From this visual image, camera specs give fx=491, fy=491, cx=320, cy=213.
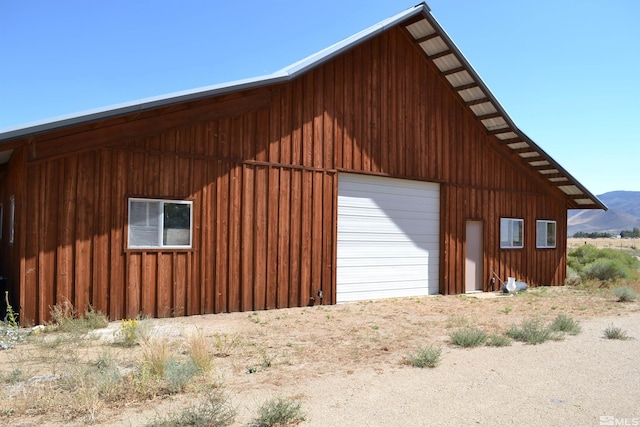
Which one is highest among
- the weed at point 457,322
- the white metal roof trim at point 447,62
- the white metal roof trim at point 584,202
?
the white metal roof trim at point 447,62

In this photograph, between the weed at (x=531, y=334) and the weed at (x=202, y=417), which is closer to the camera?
the weed at (x=202, y=417)

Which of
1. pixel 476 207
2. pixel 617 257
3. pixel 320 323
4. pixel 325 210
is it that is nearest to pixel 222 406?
pixel 320 323

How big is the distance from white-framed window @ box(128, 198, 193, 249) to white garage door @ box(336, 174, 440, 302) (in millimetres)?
4559

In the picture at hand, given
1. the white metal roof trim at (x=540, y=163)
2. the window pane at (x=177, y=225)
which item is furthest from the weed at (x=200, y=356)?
the white metal roof trim at (x=540, y=163)

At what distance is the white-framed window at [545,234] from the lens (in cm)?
1994

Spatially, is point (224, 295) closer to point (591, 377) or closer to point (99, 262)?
point (99, 262)

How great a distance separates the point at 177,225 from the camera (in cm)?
1082

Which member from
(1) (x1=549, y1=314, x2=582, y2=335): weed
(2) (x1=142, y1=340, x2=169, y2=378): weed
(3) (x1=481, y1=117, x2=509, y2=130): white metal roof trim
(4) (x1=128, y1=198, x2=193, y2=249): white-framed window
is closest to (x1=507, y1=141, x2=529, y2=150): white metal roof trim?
(3) (x1=481, y1=117, x2=509, y2=130): white metal roof trim

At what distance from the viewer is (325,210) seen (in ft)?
43.5

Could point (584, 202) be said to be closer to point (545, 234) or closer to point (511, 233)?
point (545, 234)

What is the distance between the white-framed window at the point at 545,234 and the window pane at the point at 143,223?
50.6 feet

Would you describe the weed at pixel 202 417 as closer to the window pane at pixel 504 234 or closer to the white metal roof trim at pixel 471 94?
the white metal roof trim at pixel 471 94

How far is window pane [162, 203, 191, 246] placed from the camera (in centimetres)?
1069

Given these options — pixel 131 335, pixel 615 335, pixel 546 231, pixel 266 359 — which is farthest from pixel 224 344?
pixel 546 231
